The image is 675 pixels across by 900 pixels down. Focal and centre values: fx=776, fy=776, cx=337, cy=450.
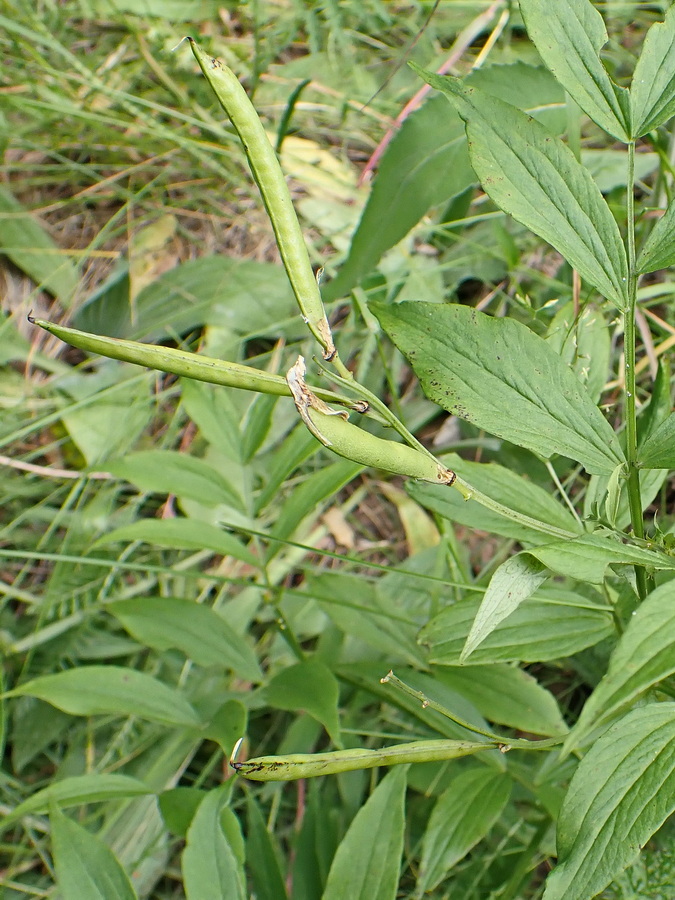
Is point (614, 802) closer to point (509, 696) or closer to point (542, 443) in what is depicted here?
point (542, 443)

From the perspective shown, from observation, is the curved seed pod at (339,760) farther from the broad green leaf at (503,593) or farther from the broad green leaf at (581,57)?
the broad green leaf at (581,57)

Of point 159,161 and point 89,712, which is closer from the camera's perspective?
point 89,712

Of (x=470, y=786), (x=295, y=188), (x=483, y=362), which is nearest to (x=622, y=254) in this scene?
(x=483, y=362)

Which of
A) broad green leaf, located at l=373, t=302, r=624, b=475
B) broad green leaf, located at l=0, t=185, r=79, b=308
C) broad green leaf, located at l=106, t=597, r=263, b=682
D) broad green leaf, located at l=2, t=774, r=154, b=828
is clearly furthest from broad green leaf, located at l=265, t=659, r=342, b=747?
broad green leaf, located at l=0, t=185, r=79, b=308

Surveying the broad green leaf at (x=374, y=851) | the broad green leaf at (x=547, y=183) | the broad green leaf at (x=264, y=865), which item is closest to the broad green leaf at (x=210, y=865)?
the broad green leaf at (x=374, y=851)

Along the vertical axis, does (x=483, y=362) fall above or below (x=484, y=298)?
above


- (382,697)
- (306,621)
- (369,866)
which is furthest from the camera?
(306,621)

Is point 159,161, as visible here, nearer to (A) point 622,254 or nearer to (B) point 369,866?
(A) point 622,254

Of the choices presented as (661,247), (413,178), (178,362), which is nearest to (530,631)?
(661,247)
